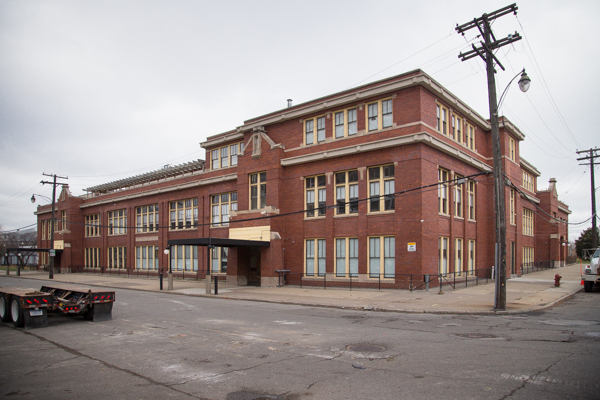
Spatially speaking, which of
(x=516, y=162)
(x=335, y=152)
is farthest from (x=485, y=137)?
(x=335, y=152)

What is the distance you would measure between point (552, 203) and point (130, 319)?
46822 mm

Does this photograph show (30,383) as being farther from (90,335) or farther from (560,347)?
(560,347)

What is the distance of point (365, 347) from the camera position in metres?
9.73

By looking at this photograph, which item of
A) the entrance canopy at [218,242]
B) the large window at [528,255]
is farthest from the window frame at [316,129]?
the large window at [528,255]

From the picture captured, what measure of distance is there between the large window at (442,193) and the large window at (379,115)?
428 centimetres

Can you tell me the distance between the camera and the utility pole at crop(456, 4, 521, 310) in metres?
15.9

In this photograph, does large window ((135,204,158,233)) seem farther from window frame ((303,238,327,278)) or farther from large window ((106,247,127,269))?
window frame ((303,238,327,278))

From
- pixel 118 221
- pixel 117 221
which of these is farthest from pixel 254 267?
pixel 117 221

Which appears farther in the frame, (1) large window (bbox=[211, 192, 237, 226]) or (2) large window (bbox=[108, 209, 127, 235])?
(2) large window (bbox=[108, 209, 127, 235])

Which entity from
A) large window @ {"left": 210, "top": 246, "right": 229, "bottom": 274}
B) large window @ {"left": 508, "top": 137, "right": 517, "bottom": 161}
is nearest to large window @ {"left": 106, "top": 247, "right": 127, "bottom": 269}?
large window @ {"left": 210, "top": 246, "right": 229, "bottom": 274}

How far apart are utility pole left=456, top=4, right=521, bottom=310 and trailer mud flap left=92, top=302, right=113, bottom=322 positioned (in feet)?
45.2

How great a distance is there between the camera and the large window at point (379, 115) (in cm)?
2403

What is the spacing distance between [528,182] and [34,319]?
4271cm

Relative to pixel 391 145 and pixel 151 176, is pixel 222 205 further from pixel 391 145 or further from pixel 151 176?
pixel 391 145
